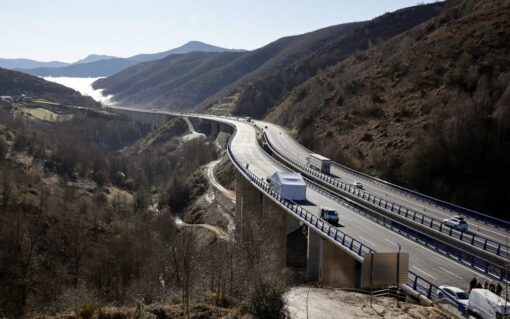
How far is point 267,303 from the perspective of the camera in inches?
745

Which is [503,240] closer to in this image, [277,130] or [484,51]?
[484,51]

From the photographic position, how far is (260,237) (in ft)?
157

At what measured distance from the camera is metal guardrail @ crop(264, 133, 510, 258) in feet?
108

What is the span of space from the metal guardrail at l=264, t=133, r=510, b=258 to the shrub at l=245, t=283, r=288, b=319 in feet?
67.2

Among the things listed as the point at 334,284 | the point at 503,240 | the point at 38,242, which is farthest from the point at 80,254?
the point at 503,240

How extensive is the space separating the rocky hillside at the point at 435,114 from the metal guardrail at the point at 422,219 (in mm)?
12596

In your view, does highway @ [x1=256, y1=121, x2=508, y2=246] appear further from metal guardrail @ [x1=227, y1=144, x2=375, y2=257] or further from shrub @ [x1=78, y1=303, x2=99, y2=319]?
shrub @ [x1=78, y1=303, x2=99, y2=319]

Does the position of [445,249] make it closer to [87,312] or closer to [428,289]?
[428,289]

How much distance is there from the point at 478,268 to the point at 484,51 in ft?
→ 208

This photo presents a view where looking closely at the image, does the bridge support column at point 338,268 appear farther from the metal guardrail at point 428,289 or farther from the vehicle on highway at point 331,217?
the metal guardrail at point 428,289

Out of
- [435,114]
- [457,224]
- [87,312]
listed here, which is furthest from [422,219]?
[435,114]

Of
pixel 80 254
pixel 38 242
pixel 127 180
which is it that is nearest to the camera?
pixel 80 254

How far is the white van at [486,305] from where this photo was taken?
2008 centimetres

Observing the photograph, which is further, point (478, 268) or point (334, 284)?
point (334, 284)
